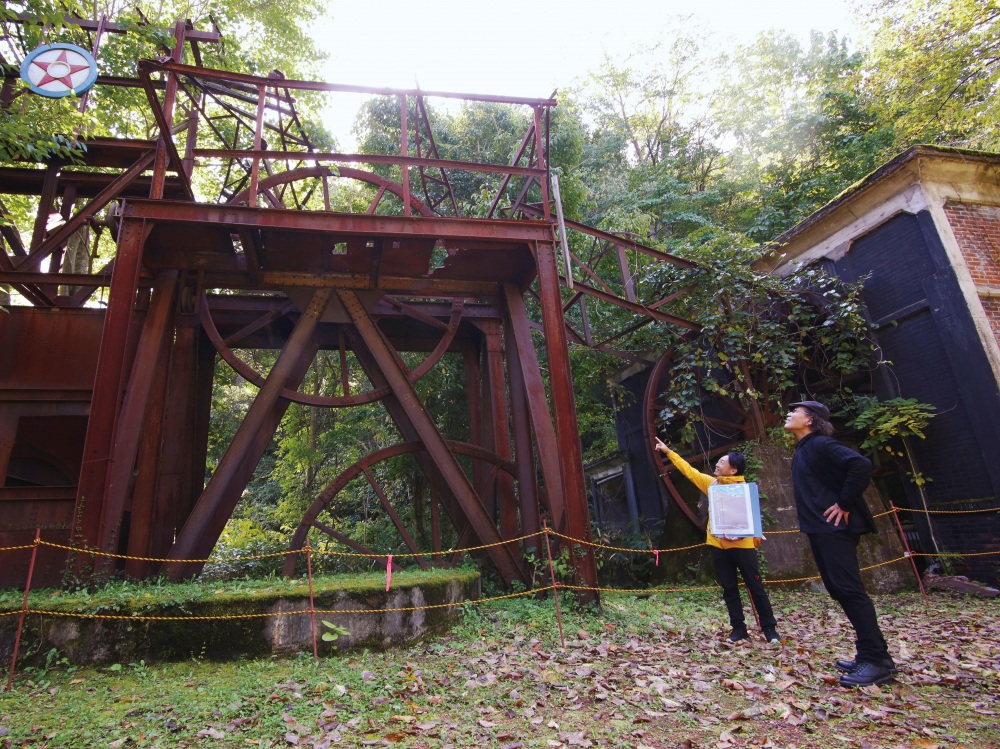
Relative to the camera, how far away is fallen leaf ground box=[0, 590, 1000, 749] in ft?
9.91

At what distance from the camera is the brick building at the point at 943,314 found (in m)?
7.94

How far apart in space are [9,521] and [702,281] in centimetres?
985

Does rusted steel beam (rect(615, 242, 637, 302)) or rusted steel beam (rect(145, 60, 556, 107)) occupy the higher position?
rusted steel beam (rect(145, 60, 556, 107))

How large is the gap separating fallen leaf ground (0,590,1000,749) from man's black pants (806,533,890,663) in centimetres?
22

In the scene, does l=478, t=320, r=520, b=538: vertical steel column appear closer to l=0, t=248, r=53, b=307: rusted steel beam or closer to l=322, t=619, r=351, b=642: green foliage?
l=322, t=619, r=351, b=642: green foliage

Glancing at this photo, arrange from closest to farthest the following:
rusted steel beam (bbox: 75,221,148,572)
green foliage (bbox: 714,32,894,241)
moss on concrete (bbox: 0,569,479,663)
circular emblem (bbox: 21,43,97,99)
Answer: moss on concrete (bbox: 0,569,479,663)
rusted steel beam (bbox: 75,221,148,572)
circular emblem (bbox: 21,43,97,99)
green foliage (bbox: 714,32,894,241)

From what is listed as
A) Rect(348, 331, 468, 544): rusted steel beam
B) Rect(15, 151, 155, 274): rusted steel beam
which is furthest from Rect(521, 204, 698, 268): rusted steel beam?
Rect(15, 151, 155, 274): rusted steel beam

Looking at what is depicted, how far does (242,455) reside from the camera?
6074 millimetres

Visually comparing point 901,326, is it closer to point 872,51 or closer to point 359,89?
point 872,51

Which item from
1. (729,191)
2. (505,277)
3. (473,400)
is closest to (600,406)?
(473,400)

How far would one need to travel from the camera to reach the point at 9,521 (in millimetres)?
6699

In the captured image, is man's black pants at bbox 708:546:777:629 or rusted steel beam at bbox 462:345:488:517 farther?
rusted steel beam at bbox 462:345:488:517

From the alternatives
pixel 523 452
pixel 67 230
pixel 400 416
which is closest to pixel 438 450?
pixel 400 416

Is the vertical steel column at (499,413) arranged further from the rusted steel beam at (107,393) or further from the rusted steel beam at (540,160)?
the rusted steel beam at (107,393)
